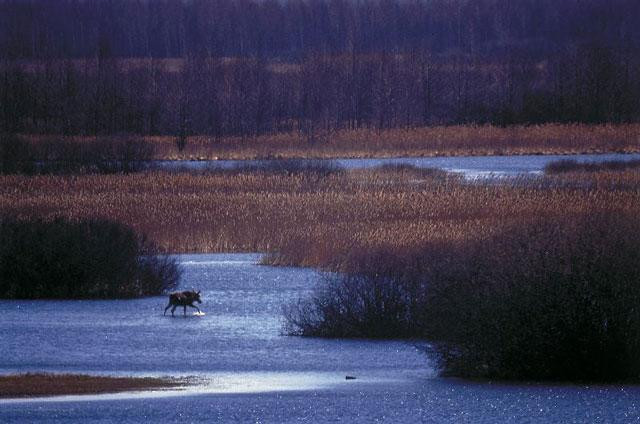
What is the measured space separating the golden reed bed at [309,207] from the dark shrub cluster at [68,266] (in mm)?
5245

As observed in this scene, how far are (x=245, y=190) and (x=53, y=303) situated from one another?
70.3 feet

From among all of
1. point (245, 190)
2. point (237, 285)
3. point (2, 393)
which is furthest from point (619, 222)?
point (245, 190)

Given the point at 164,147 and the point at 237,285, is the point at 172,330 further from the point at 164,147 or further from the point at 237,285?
the point at 164,147

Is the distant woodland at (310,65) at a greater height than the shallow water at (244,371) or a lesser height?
greater

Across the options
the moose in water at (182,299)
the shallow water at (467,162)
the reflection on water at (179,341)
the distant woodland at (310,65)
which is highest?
the distant woodland at (310,65)

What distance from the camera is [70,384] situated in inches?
694

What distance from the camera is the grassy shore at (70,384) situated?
17125 mm

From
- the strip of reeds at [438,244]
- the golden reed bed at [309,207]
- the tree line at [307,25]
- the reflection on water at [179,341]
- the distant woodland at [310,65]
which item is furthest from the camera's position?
the tree line at [307,25]

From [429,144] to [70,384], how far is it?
68.8 metres

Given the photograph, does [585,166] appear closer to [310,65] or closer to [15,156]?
[15,156]

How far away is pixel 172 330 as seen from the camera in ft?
77.4

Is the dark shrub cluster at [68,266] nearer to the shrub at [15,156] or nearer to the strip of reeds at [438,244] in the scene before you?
the strip of reeds at [438,244]

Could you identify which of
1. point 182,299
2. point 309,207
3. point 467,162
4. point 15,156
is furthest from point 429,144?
point 182,299

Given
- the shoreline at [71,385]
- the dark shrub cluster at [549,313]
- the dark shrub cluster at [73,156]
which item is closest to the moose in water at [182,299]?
the shoreline at [71,385]
